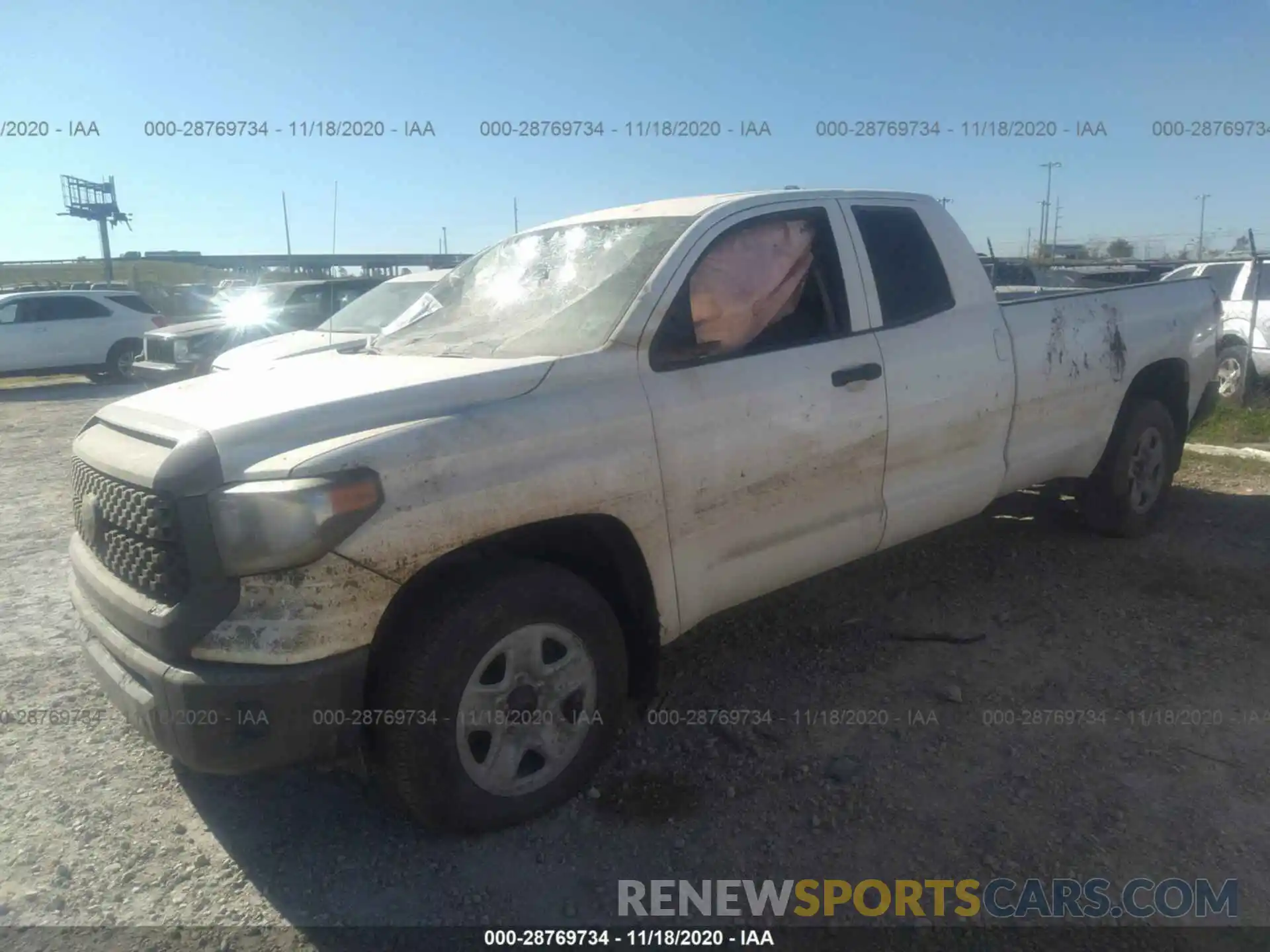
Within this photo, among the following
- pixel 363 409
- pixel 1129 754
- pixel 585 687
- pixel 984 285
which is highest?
pixel 984 285

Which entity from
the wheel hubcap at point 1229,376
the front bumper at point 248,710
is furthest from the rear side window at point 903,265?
the wheel hubcap at point 1229,376

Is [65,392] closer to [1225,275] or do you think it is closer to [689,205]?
[689,205]

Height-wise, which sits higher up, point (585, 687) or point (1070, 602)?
point (585, 687)

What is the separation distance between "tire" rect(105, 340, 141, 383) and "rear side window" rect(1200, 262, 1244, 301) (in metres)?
16.9

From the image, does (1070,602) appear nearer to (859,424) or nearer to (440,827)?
(859,424)

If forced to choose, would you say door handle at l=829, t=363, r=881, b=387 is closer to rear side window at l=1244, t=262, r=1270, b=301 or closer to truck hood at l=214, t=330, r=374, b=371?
truck hood at l=214, t=330, r=374, b=371

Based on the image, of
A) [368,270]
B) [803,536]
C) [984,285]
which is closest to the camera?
[803,536]

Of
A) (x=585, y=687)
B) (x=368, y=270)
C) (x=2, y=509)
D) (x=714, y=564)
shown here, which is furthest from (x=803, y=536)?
(x=368, y=270)

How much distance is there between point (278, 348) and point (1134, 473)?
7.60m

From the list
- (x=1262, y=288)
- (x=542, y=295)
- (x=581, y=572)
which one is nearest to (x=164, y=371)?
(x=542, y=295)

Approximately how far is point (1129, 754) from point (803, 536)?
1.37 metres

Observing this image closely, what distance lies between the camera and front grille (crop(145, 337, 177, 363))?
42.4 feet

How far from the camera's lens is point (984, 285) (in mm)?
4457

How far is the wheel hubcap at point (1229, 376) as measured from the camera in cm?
1045
